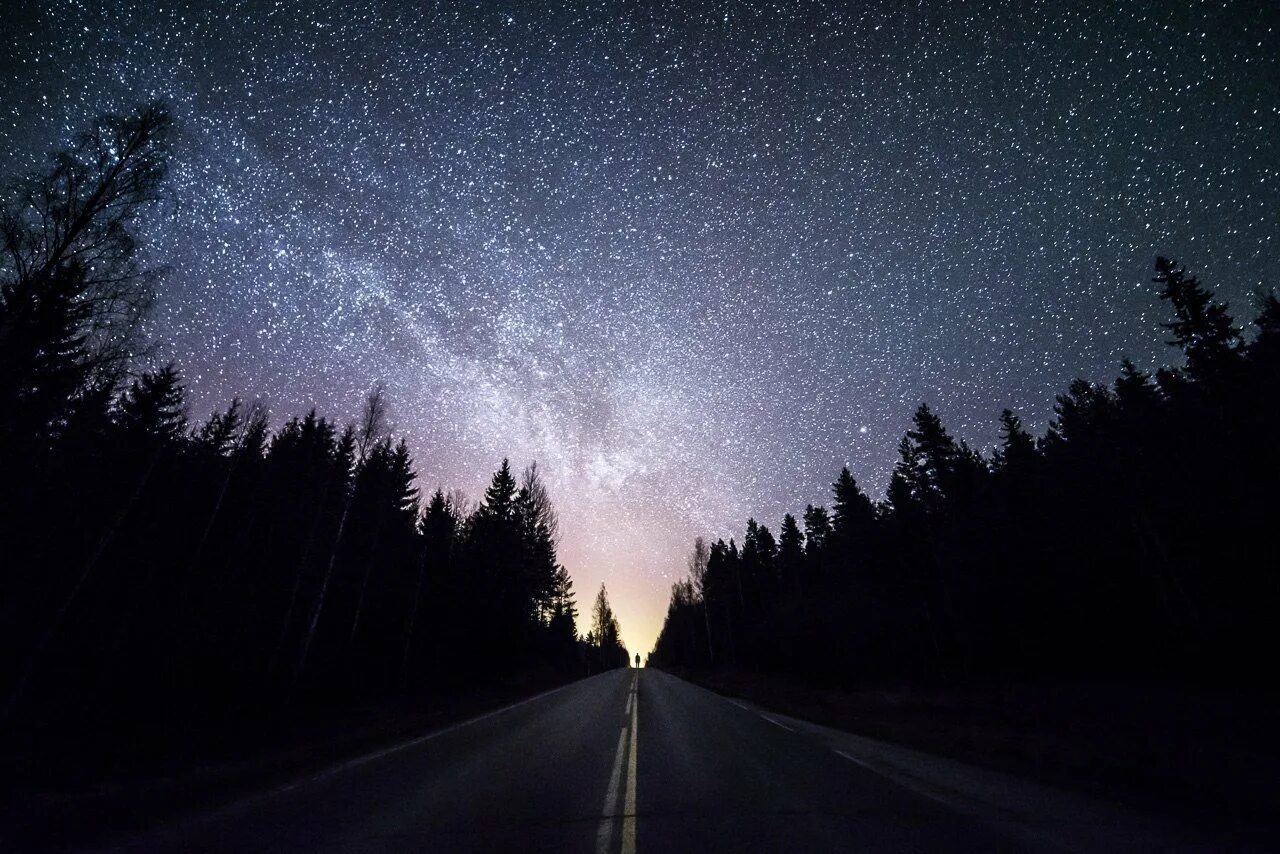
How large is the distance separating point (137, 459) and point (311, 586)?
13331 mm

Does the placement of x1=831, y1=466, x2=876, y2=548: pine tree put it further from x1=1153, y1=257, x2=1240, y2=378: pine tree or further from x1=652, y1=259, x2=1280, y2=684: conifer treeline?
x1=1153, y1=257, x2=1240, y2=378: pine tree

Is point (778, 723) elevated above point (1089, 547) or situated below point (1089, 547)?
below

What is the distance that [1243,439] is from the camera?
23.0 meters

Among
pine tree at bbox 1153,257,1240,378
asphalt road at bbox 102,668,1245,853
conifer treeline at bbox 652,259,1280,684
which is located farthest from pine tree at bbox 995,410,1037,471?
asphalt road at bbox 102,668,1245,853

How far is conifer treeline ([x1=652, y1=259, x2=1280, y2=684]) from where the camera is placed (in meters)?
23.3

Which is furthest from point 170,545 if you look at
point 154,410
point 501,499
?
point 501,499

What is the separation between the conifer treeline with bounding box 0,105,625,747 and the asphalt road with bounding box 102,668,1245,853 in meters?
10.1

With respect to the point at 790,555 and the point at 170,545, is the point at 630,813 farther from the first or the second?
the point at 790,555

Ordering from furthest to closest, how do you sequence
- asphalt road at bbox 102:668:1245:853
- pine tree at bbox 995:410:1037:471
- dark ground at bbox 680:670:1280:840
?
pine tree at bbox 995:410:1037:471 → dark ground at bbox 680:670:1280:840 → asphalt road at bbox 102:668:1245:853

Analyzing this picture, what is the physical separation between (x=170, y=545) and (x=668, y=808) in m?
29.2

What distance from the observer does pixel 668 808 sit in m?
6.36

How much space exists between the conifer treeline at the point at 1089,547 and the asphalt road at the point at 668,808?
79.5 feet

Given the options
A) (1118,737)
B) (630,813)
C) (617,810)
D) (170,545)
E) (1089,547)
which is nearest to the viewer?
(630,813)

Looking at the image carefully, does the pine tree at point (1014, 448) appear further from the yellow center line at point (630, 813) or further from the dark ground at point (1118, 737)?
the yellow center line at point (630, 813)
